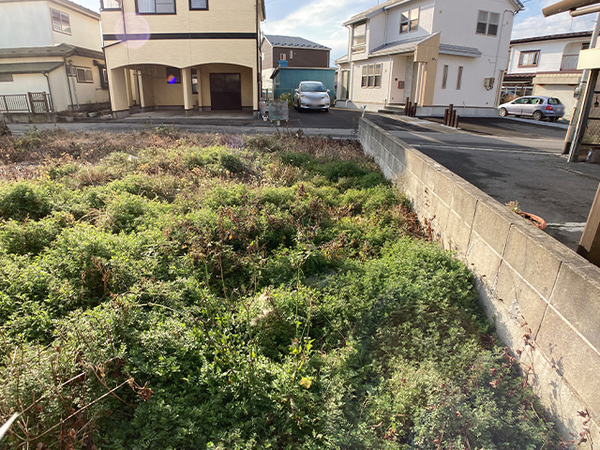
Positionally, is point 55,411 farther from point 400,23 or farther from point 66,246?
point 400,23

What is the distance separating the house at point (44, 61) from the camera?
19438 mm

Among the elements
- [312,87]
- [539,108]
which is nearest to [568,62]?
[539,108]

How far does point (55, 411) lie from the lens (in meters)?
2.22

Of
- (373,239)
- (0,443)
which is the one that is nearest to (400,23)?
(373,239)

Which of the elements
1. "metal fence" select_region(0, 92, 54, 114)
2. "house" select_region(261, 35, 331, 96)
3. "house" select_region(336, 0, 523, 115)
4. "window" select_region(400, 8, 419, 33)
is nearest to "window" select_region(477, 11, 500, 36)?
"house" select_region(336, 0, 523, 115)

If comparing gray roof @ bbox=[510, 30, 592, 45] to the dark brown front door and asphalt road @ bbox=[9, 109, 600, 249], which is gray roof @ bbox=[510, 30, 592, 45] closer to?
asphalt road @ bbox=[9, 109, 600, 249]

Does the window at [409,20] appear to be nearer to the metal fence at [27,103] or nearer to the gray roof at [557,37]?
the gray roof at [557,37]

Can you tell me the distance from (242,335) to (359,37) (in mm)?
28563

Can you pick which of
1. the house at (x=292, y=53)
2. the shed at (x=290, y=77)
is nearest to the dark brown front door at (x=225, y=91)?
the shed at (x=290, y=77)

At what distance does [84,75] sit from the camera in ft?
72.3

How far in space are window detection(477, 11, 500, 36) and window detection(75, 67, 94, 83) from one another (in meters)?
23.4

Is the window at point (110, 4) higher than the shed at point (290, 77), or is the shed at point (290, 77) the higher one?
the window at point (110, 4)

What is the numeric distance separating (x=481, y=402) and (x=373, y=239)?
2.50m

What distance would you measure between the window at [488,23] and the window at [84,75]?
23.4 m
